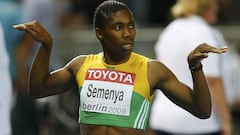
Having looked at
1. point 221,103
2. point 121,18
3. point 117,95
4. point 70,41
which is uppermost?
point 121,18

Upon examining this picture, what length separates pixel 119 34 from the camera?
610cm

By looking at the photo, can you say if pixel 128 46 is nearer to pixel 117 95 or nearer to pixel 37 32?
pixel 117 95

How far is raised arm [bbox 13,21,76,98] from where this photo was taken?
6070mm

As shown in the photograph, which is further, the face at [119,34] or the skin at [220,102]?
the skin at [220,102]

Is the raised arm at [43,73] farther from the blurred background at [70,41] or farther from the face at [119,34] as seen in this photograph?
the blurred background at [70,41]

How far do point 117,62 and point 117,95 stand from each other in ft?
0.60

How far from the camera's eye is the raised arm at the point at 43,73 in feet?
19.9

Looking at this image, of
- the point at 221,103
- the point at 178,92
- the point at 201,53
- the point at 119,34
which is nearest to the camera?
the point at 201,53

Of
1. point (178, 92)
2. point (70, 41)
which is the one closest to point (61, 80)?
point (178, 92)

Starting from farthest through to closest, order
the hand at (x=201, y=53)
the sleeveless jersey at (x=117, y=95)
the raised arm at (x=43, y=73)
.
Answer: the sleeveless jersey at (x=117, y=95)
the raised arm at (x=43, y=73)
the hand at (x=201, y=53)

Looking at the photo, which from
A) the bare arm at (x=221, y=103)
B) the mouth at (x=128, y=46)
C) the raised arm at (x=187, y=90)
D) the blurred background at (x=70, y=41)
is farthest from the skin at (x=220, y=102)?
the mouth at (x=128, y=46)

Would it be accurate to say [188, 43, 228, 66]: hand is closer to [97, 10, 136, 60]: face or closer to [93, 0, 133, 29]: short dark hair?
[97, 10, 136, 60]: face

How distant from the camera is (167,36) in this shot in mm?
8523

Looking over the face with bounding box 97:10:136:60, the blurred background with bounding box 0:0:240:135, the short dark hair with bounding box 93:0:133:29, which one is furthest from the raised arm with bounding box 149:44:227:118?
the blurred background with bounding box 0:0:240:135
